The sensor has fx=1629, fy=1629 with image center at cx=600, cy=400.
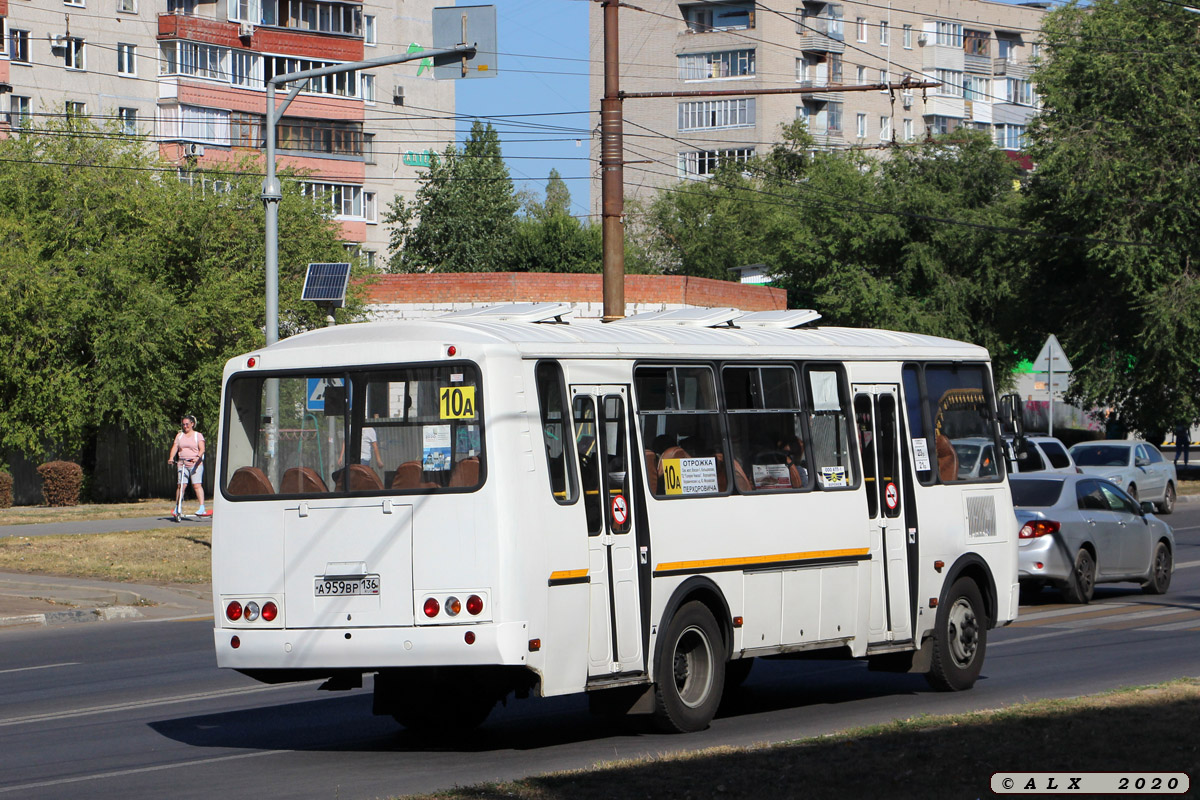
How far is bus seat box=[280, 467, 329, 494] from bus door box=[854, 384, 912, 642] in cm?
435

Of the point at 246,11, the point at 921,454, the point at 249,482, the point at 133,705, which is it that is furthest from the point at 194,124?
the point at 249,482

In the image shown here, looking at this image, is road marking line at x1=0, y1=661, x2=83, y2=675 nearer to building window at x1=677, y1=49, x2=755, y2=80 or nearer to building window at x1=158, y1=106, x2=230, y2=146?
building window at x1=158, y1=106, x2=230, y2=146

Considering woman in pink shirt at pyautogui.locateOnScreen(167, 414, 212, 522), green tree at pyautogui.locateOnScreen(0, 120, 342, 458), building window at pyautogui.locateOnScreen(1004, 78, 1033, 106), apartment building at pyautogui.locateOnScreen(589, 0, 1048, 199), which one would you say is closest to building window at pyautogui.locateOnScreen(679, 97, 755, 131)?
apartment building at pyautogui.locateOnScreen(589, 0, 1048, 199)

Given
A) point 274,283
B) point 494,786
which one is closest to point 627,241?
point 274,283

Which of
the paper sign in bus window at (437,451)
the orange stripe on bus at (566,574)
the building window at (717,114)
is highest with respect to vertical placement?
the building window at (717,114)

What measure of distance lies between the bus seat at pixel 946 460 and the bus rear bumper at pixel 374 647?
16.1ft

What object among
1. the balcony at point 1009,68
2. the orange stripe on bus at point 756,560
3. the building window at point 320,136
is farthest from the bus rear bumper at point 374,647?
the balcony at point 1009,68

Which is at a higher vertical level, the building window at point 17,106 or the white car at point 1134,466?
the building window at point 17,106

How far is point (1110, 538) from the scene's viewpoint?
1958 cm

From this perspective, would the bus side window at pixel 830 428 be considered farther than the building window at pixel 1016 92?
No

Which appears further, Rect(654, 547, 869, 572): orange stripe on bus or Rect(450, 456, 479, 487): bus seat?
Rect(654, 547, 869, 572): orange stripe on bus

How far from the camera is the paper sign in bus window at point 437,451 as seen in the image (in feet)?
32.1

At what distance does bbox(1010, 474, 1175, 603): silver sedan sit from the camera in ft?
62.0

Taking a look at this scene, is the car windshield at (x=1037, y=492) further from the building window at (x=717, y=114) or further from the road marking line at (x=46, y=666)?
the building window at (x=717, y=114)
